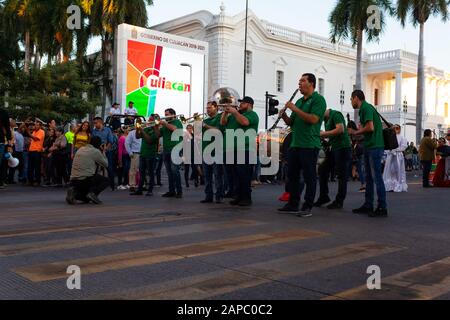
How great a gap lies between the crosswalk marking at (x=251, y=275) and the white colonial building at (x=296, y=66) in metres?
34.1

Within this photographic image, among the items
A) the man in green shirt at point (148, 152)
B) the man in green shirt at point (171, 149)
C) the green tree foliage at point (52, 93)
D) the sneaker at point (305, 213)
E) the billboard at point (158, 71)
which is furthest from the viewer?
the green tree foliage at point (52, 93)

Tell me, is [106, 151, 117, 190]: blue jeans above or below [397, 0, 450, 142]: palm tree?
below

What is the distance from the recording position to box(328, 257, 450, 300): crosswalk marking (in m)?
3.57

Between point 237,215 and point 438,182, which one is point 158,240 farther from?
point 438,182

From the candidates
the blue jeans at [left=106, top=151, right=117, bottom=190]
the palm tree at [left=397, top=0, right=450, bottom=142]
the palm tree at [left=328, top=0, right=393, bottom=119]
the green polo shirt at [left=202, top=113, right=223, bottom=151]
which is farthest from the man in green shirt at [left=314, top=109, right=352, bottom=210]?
the palm tree at [left=397, top=0, right=450, bottom=142]

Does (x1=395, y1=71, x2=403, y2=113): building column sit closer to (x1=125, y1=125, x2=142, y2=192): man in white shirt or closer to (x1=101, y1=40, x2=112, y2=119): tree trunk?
(x1=101, y1=40, x2=112, y2=119): tree trunk

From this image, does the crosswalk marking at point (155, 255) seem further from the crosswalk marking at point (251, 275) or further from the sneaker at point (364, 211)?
the sneaker at point (364, 211)

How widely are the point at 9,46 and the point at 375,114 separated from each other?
41848mm

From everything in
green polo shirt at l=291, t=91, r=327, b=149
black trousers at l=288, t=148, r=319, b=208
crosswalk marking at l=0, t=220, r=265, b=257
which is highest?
green polo shirt at l=291, t=91, r=327, b=149

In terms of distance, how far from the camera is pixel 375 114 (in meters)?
8.20

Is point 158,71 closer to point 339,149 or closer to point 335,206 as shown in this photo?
point 339,149

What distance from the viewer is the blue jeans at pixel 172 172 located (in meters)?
10.4

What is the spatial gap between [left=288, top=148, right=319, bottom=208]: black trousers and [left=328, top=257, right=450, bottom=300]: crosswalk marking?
3.33 metres

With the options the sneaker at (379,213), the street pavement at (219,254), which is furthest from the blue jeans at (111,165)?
the sneaker at (379,213)
